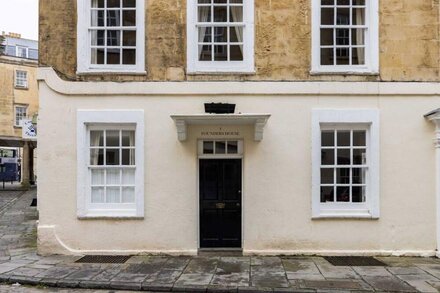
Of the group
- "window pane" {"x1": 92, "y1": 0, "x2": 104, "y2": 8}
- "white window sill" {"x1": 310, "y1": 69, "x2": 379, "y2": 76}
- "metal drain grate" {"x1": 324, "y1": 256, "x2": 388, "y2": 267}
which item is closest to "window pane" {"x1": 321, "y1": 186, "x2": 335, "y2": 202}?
"metal drain grate" {"x1": 324, "y1": 256, "x2": 388, "y2": 267}

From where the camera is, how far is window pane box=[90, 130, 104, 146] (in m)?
11.1

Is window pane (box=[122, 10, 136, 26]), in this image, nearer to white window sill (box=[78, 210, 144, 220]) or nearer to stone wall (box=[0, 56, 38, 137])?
white window sill (box=[78, 210, 144, 220])

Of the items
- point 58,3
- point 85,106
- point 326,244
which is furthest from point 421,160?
point 58,3

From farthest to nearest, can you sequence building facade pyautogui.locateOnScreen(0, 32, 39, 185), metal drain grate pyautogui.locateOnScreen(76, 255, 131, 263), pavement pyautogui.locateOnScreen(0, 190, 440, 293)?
1. building facade pyautogui.locateOnScreen(0, 32, 39, 185)
2. metal drain grate pyautogui.locateOnScreen(76, 255, 131, 263)
3. pavement pyautogui.locateOnScreen(0, 190, 440, 293)

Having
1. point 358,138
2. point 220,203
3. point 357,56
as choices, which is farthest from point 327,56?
point 220,203

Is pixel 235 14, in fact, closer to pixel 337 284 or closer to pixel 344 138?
pixel 344 138

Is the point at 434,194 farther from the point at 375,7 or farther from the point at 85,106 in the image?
the point at 85,106

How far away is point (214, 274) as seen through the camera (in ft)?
29.8

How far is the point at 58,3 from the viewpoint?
432 inches

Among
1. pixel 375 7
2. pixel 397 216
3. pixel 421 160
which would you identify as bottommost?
pixel 397 216

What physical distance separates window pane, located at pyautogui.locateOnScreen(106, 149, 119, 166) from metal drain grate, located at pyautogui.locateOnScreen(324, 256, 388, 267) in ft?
17.0

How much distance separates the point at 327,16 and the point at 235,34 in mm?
2147

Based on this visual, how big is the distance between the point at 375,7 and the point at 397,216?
15.5ft

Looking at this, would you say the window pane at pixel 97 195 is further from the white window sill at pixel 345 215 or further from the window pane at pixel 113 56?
the white window sill at pixel 345 215
